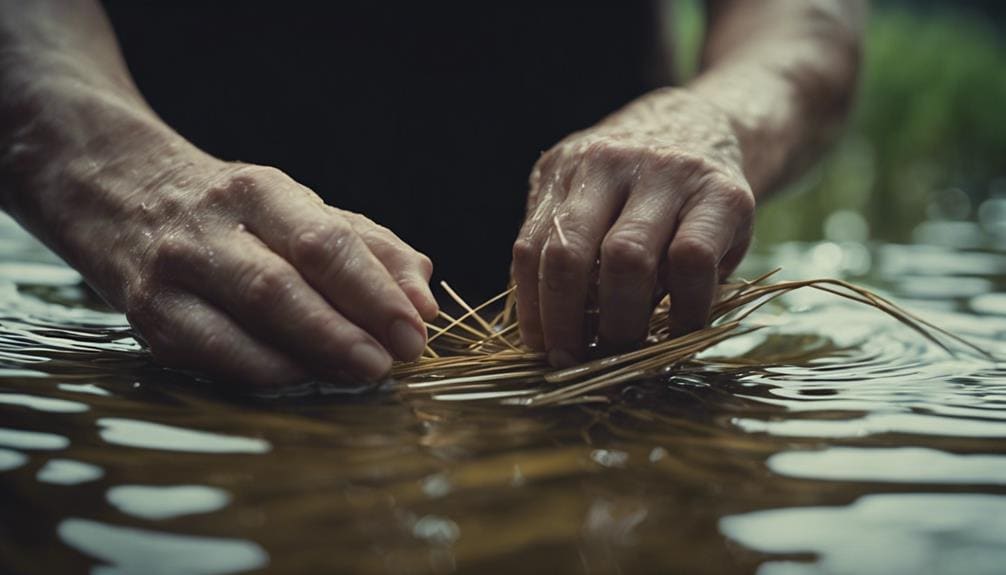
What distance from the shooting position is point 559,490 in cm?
59

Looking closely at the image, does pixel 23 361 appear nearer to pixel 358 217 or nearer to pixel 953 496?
pixel 358 217

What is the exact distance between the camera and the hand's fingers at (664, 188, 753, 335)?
827mm

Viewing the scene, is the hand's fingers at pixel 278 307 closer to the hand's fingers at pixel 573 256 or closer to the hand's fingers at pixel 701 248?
the hand's fingers at pixel 573 256

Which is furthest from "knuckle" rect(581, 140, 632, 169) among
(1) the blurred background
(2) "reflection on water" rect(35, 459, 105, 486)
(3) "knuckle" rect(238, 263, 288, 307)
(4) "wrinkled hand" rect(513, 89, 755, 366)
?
(1) the blurred background

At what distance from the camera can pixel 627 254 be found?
2.67 feet

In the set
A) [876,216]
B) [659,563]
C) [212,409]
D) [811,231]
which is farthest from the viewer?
[876,216]

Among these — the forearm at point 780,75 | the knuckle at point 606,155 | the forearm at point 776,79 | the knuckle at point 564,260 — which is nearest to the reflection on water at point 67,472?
the knuckle at point 564,260

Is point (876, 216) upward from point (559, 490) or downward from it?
downward

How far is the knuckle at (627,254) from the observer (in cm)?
81

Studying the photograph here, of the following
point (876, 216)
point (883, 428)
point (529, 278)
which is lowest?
point (876, 216)

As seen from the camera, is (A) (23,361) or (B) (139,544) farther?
(A) (23,361)

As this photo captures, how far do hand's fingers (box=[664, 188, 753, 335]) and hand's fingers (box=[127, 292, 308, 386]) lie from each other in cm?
36

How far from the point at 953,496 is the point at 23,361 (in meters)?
0.82

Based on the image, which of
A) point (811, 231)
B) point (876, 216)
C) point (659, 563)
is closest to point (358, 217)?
point (659, 563)
